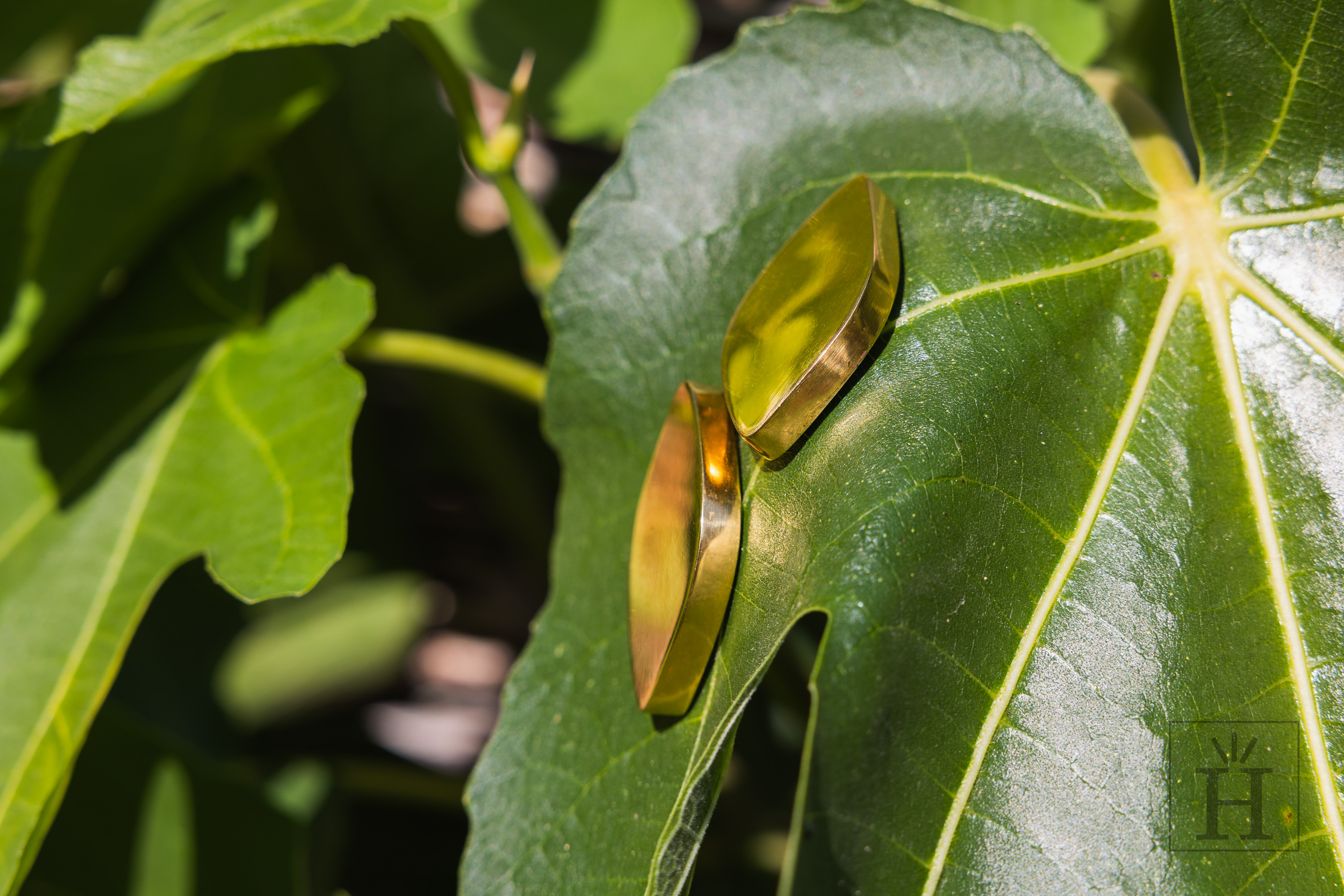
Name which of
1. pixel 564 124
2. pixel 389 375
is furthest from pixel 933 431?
pixel 389 375

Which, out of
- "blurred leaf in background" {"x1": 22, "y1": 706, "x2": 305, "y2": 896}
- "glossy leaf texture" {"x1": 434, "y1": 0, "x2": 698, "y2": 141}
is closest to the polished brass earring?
"glossy leaf texture" {"x1": 434, "y1": 0, "x2": 698, "y2": 141}

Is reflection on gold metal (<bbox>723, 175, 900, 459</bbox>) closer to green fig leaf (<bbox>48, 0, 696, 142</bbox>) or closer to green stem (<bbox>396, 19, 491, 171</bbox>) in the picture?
green stem (<bbox>396, 19, 491, 171</bbox>)

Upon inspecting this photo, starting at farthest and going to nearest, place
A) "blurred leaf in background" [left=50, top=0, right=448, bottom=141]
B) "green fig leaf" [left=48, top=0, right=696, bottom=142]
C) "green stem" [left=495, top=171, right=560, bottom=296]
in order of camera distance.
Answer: "green fig leaf" [left=48, top=0, right=696, bottom=142] → "green stem" [left=495, top=171, right=560, bottom=296] → "blurred leaf in background" [left=50, top=0, right=448, bottom=141]

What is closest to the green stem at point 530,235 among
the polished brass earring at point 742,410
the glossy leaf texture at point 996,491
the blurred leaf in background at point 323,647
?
the glossy leaf texture at point 996,491

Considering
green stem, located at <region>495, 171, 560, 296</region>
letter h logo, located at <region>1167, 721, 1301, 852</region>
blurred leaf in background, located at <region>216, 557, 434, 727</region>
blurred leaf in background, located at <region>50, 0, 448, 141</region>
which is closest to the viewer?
letter h logo, located at <region>1167, 721, 1301, 852</region>

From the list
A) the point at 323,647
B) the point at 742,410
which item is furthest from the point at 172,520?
the point at 323,647

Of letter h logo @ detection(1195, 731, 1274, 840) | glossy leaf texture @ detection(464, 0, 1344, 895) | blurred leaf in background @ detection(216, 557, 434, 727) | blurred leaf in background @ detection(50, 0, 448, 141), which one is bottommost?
blurred leaf in background @ detection(216, 557, 434, 727)

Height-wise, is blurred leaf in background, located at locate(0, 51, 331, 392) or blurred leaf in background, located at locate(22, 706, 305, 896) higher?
blurred leaf in background, located at locate(0, 51, 331, 392)
